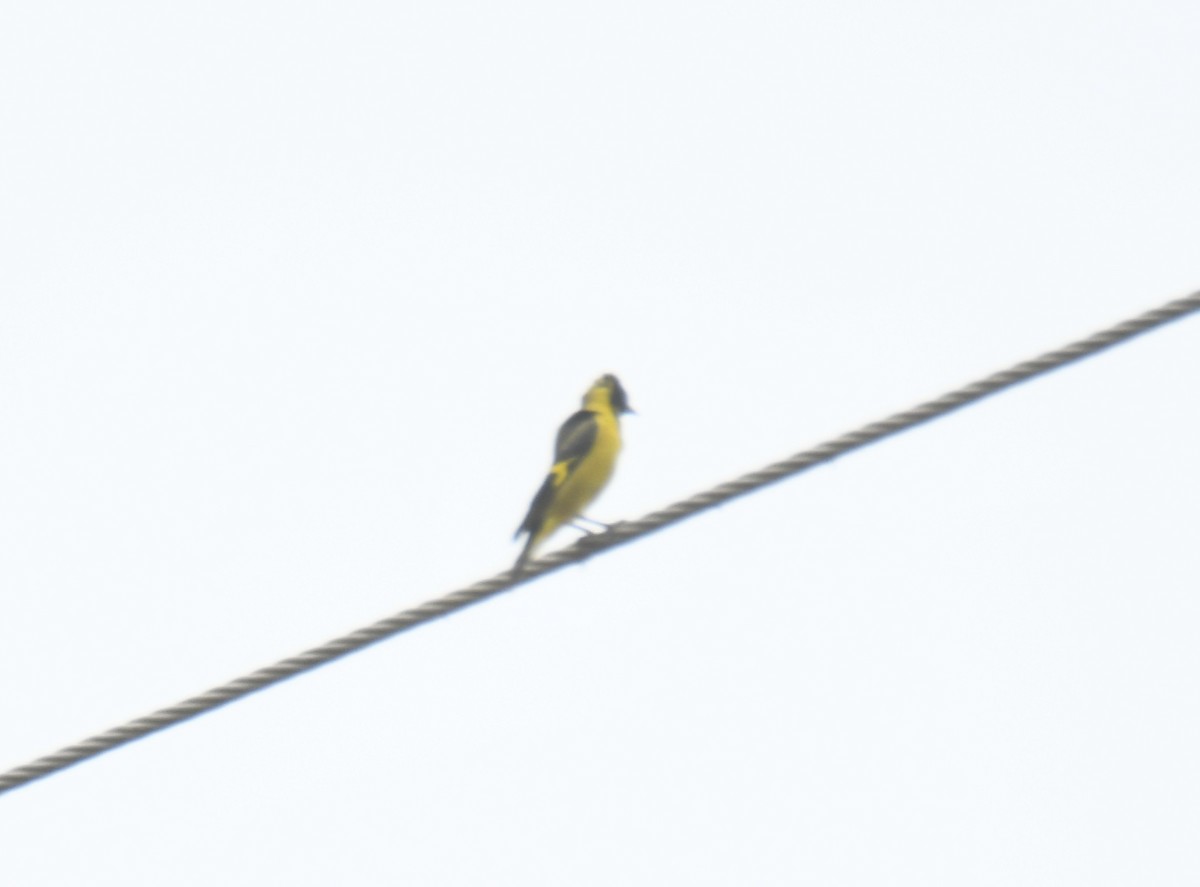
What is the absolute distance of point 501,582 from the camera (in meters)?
5.14

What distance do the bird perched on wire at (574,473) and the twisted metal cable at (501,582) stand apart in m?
2.67

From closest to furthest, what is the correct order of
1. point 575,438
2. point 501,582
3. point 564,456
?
point 501,582 → point 564,456 → point 575,438

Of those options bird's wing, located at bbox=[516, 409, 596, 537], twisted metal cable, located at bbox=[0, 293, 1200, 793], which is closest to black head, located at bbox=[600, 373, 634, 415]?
bird's wing, located at bbox=[516, 409, 596, 537]

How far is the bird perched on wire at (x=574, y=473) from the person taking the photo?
8094 millimetres

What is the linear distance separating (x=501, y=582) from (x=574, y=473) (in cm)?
319

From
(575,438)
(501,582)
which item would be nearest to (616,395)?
(575,438)

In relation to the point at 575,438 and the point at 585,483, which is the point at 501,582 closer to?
the point at 585,483

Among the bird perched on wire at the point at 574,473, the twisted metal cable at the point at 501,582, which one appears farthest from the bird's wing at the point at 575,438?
the twisted metal cable at the point at 501,582

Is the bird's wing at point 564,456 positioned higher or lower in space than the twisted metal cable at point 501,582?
higher

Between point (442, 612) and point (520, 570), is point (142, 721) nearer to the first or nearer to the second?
point (442, 612)

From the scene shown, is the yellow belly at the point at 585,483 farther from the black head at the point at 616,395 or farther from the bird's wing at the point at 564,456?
the black head at the point at 616,395

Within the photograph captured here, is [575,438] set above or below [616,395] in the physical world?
below

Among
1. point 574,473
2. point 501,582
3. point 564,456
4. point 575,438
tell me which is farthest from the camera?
point 575,438

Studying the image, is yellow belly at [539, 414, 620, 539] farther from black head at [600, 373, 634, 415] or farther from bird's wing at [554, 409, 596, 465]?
black head at [600, 373, 634, 415]
